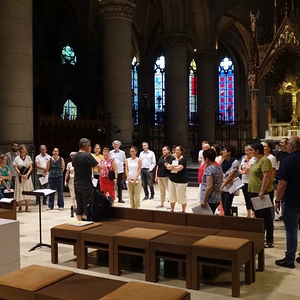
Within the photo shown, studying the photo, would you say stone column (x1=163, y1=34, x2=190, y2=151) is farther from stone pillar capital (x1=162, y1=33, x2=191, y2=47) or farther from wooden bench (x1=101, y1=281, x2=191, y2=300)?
wooden bench (x1=101, y1=281, x2=191, y2=300)

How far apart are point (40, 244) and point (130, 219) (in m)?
1.61

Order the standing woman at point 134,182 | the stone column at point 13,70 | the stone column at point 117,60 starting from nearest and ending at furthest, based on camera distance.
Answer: the standing woman at point 134,182, the stone column at point 13,70, the stone column at point 117,60


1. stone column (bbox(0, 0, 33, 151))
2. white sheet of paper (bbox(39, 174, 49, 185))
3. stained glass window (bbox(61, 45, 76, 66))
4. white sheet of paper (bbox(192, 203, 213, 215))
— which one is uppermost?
stained glass window (bbox(61, 45, 76, 66))

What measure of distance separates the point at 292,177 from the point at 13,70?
9302 millimetres

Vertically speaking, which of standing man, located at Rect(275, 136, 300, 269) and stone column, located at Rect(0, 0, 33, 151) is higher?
stone column, located at Rect(0, 0, 33, 151)

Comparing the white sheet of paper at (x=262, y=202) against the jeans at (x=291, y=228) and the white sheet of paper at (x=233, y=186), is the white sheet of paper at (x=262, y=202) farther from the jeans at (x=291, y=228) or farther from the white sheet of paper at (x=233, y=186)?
the white sheet of paper at (x=233, y=186)

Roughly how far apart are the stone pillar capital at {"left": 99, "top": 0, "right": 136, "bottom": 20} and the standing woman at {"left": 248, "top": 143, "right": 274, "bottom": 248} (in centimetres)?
1168

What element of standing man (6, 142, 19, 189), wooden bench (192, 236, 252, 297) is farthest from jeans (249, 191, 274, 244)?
standing man (6, 142, 19, 189)

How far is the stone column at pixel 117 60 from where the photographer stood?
1752 centimetres

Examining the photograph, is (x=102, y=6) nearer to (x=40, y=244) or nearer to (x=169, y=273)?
(x=40, y=244)

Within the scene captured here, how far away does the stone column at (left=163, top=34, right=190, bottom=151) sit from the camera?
23281mm

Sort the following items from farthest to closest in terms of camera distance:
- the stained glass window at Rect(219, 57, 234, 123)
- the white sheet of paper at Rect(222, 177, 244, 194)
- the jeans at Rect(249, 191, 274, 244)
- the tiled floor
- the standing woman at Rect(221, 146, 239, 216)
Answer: the stained glass window at Rect(219, 57, 234, 123) → the standing woman at Rect(221, 146, 239, 216) → the white sheet of paper at Rect(222, 177, 244, 194) → the jeans at Rect(249, 191, 274, 244) → the tiled floor

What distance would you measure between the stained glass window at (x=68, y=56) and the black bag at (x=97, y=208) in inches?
985

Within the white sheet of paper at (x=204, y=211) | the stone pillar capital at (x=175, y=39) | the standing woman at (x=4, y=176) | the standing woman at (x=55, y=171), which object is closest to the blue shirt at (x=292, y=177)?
the white sheet of paper at (x=204, y=211)
